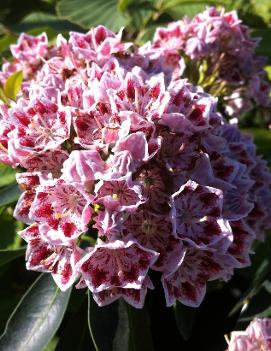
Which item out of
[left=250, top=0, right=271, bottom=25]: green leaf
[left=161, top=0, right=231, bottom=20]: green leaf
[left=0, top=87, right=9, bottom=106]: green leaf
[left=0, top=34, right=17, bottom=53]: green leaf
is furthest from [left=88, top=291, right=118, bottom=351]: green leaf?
[left=250, top=0, right=271, bottom=25]: green leaf

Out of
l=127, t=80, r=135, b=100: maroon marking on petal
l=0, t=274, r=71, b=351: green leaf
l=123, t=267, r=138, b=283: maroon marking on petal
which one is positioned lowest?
l=0, t=274, r=71, b=351: green leaf

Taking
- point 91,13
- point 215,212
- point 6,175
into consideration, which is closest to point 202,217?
point 215,212

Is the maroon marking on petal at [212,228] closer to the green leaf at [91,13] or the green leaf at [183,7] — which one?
the green leaf at [91,13]

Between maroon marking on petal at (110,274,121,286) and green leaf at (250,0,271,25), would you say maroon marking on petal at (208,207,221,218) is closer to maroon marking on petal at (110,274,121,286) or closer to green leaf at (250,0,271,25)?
maroon marking on petal at (110,274,121,286)

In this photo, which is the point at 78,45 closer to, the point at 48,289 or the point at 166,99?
the point at 166,99

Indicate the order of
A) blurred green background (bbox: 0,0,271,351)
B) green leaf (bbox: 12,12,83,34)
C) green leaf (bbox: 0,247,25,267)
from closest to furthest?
green leaf (bbox: 0,247,25,267), blurred green background (bbox: 0,0,271,351), green leaf (bbox: 12,12,83,34)

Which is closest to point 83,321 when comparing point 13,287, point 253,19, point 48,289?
point 48,289
